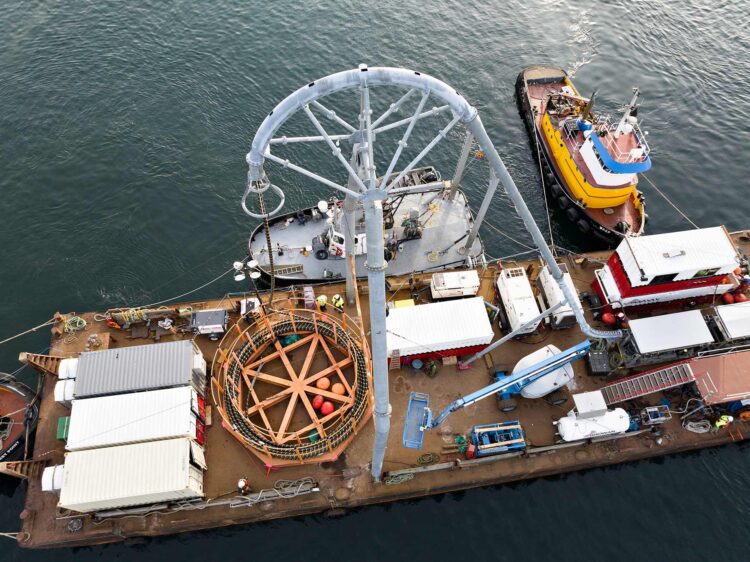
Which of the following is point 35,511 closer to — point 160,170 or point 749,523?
point 160,170

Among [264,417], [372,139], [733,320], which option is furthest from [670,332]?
[264,417]

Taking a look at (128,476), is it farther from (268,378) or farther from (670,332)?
(670,332)

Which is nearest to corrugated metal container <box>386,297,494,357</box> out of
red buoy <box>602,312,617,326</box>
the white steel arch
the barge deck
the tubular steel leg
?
the barge deck

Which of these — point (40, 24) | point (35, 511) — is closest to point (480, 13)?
point (40, 24)

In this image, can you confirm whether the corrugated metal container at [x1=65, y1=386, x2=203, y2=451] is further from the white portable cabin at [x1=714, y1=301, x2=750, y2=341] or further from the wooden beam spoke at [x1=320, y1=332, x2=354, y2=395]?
the white portable cabin at [x1=714, y1=301, x2=750, y2=341]

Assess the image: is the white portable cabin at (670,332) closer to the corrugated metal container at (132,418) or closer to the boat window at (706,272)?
the boat window at (706,272)

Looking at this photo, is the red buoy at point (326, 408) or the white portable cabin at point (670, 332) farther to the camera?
the white portable cabin at point (670, 332)

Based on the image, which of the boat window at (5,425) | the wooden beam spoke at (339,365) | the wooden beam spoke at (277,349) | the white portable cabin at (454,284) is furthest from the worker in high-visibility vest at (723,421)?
the boat window at (5,425)

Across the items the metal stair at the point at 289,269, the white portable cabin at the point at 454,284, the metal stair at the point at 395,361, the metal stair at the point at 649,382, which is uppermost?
the metal stair at the point at 289,269
